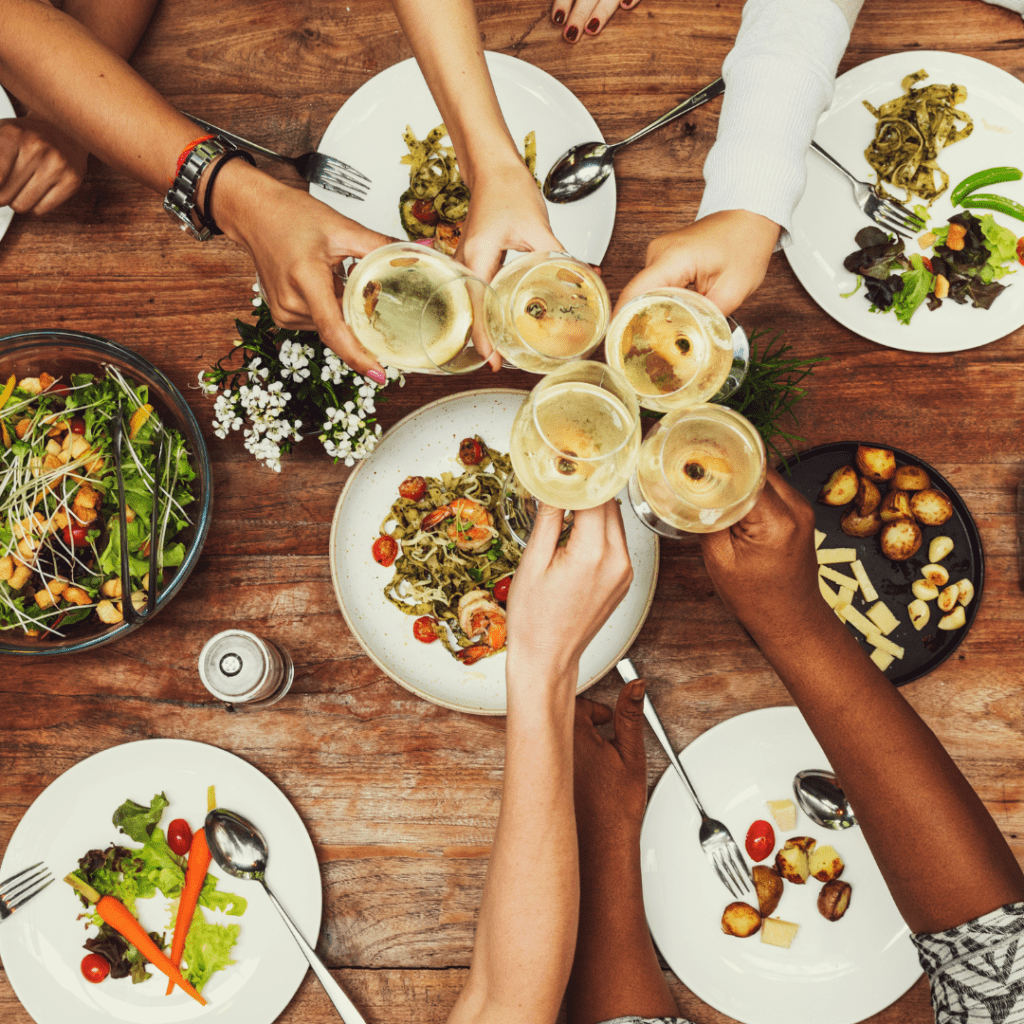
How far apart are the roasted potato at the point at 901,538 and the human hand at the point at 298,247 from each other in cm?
128

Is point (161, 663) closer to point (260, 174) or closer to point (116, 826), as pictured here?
point (116, 826)

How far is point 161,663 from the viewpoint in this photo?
1.95 m

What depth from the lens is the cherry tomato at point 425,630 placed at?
6.03 feet

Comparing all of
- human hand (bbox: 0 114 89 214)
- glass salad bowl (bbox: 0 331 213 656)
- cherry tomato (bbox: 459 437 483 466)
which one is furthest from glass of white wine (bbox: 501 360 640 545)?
human hand (bbox: 0 114 89 214)

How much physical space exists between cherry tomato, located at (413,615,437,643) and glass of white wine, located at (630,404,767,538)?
682 millimetres

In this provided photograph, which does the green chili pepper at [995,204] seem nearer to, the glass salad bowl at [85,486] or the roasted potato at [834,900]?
the roasted potato at [834,900]

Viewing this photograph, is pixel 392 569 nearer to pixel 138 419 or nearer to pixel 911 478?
pixel 138 419

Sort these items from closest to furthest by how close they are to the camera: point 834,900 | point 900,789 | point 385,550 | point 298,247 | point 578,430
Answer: point 578,430
point 298,247
point 900,789
point 834,900
point 385,550

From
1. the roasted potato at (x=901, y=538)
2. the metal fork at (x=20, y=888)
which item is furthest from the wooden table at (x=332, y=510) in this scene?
the roasted potato at (x=901, y=538)

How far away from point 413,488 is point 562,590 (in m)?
0.58

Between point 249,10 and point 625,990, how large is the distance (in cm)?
272

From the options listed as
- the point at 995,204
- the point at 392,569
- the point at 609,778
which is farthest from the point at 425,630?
the point at 995,204

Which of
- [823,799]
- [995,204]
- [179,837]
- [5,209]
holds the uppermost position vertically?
[995,204]

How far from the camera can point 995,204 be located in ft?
5.98
